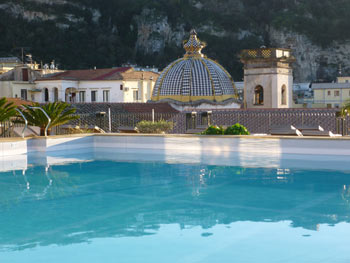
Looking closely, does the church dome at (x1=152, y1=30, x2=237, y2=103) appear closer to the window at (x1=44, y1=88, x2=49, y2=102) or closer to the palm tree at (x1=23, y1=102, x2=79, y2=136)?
the palm tree at (x1=23, y1=102, x2=79, y2=136)

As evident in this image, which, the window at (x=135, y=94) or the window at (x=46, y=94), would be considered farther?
the window at (x=135, y=94)

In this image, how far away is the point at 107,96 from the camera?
180ft

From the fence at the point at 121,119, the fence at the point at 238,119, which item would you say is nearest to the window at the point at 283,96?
the fence at the point at 238,119

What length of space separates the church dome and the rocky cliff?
64.1 m

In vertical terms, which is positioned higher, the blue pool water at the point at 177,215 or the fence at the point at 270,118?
the fence at the point at 270,118

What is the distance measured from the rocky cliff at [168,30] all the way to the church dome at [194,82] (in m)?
64.1

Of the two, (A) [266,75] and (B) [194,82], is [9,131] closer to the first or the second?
(A) [266,75]

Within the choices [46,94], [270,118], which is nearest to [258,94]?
[270,118]

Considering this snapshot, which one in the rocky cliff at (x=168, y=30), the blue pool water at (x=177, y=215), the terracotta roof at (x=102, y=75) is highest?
the rocky cliff at (x=168, y=30)

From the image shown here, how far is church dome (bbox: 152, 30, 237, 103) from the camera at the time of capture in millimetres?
36312

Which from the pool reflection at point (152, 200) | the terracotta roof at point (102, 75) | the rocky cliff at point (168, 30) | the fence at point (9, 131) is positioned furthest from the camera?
the rocky cliff at point (168, 30)

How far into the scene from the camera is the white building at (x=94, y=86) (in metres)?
53.8

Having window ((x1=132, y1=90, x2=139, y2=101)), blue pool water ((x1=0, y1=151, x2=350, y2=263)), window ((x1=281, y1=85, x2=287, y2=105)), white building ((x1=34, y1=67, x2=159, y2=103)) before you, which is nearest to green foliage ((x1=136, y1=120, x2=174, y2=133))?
blue pool water ((x1=0, y1=151, x2=350, y2=263))

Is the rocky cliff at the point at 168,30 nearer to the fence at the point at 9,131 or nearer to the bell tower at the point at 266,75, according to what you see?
the bell tower at the point at 266,75
